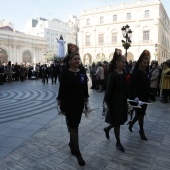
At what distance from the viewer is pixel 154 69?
9.77 m

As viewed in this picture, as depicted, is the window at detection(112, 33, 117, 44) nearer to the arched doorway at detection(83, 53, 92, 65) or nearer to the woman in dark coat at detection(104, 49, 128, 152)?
the arched doorway at detection(83, 53, 92, 65)

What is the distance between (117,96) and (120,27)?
147 ft

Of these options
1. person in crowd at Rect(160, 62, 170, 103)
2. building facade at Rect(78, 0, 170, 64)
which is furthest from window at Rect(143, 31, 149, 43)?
person in crowd at Rect(160, 62, 170, 103)

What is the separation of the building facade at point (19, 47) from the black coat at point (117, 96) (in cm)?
4234

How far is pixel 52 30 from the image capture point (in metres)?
87.8

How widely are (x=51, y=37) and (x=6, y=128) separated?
8503cm

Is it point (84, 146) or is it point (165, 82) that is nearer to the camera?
point (84, 146)

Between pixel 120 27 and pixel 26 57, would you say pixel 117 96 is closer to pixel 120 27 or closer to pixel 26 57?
pixel 120 27

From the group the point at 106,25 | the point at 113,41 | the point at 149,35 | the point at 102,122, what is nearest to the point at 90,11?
the point at 106,25

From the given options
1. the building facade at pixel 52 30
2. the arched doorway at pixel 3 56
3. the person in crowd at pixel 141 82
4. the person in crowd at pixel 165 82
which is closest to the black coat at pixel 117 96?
the person in crowd at pixel 141 82

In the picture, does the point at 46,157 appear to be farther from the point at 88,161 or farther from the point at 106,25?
the point at 106,25

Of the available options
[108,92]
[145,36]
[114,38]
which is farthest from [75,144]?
[114,38]

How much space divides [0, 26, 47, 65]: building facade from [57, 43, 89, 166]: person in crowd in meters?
42.5

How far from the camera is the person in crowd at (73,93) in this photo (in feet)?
11.3
